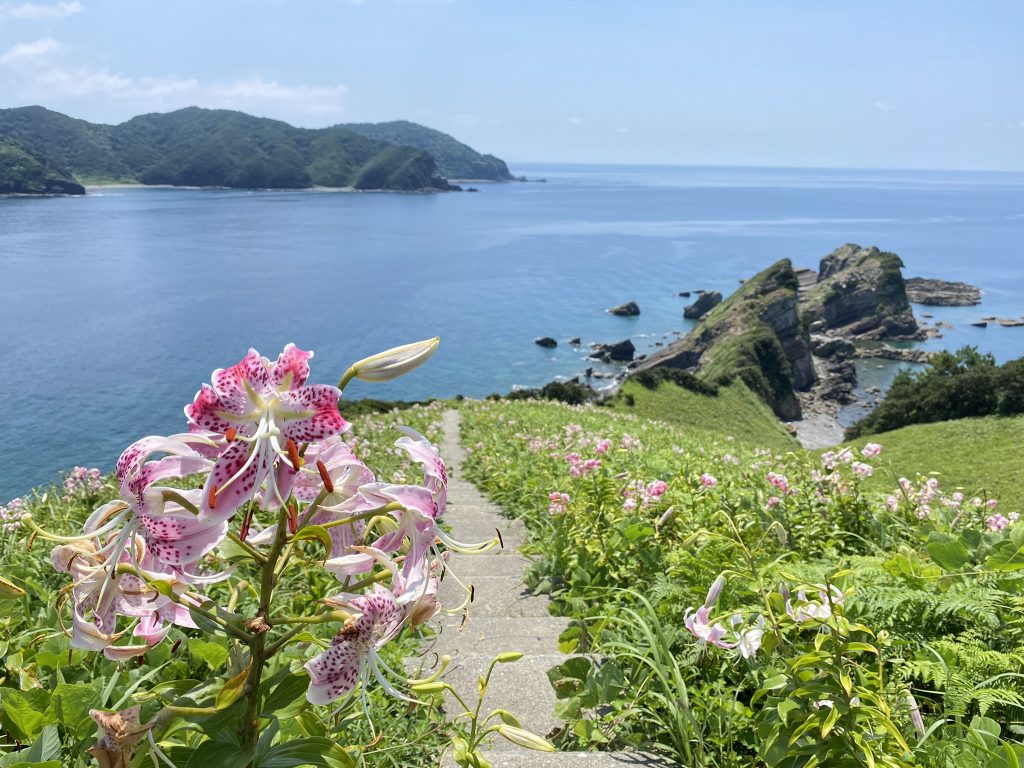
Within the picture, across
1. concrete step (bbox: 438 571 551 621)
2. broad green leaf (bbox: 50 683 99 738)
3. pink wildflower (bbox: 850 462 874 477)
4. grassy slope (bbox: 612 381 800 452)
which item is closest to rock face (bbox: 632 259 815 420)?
grassy slope (bbox: 612 381 800 452)

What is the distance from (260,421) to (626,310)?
80.9m

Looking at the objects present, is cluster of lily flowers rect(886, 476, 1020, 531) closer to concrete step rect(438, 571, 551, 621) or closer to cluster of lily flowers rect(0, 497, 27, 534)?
concrete step rect(438, 571, 551, 621)

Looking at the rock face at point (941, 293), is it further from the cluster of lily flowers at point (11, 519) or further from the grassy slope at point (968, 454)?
the cluster of lily flowers at point (11, 519)

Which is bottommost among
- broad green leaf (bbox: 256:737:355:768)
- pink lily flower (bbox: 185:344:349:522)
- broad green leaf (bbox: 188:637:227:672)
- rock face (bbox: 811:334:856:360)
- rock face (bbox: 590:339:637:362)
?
rock face (bbox: 811:334:856:360)

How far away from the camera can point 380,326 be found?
66.7m

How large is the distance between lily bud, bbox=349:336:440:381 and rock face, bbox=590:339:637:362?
204 feet

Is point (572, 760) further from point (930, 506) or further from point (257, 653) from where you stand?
point (930, 506)

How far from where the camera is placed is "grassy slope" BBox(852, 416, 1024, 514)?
18922 millimetres

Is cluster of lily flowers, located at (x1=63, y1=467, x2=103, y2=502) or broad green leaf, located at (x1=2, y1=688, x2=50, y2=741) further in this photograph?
cluster of lily flowers, located at (x1=63, y1=467, x2=103, y2=502)

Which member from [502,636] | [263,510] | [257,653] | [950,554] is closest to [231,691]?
[257,653]

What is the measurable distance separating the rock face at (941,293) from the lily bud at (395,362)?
11540cm

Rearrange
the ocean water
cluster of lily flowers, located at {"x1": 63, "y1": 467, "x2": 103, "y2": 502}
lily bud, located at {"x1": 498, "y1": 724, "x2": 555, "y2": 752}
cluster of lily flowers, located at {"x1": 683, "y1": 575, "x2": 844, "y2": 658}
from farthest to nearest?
the ocean water < cluster of lily flowers, located at {"x1": 63, "y1": 467, "x2": 103, "y2": 502} < cluster of lily flowers, located at {"x1": 683, "y1": 575, "x2": 844, "y2": 658} < lily bud, located at {"x1": 498, "y1": 724, "x2": 555, "y2": 752}

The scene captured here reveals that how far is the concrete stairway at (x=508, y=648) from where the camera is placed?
2.55 m

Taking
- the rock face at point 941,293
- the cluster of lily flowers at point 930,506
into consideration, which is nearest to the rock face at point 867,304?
the rock face at point 941,293
